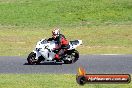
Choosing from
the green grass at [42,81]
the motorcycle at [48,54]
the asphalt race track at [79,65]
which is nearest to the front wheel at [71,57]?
the motorcycle at [48,54]

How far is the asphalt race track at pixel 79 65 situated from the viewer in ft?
67.9

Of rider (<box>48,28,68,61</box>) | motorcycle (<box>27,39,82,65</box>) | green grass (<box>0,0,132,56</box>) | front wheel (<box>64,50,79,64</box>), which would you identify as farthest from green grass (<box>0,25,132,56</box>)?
front wheel (<box>64,50,79,64</box>)

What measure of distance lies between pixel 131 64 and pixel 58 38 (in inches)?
129

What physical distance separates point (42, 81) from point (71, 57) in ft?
18.5

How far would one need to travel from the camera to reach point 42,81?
669 inches

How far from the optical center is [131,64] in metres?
22.1

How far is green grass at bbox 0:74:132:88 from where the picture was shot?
16.1 meters

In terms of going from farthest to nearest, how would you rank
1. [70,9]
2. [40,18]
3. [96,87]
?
[70,9] < [40,18] < [96,87]

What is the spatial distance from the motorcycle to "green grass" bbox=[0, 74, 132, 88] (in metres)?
3.16

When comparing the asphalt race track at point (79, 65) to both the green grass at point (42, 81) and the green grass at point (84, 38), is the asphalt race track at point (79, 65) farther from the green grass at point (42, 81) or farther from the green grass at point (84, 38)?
the green grass at point (84, 38)

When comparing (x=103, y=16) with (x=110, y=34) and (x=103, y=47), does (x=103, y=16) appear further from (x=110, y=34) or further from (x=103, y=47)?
(x=103, y=47)

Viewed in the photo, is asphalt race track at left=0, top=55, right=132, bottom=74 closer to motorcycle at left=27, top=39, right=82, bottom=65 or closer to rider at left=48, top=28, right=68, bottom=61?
motorcycle at left=27, top=39, right=82, bottom=65

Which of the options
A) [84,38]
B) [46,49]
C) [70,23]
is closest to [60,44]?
[46,49]

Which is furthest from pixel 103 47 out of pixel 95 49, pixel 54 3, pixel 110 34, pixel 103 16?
pixel 54 3
